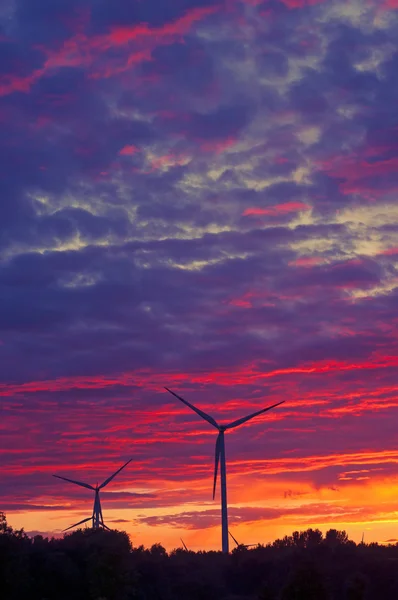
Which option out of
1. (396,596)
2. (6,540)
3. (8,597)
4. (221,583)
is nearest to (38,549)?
(6,540)

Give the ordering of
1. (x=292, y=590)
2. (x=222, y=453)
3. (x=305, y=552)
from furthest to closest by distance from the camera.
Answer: (x=305, y=552)
(x=222, y=453)
(x=292, y=590)

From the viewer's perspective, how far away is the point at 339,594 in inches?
6826

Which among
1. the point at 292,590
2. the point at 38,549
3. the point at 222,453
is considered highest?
the point at 222,453

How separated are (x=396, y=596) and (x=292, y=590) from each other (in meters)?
61.2

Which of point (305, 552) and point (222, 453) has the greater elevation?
point (222, 453)

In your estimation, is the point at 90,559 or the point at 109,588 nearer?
the point at 109,588

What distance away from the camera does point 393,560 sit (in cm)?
18888

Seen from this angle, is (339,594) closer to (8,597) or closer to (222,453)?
(222,453)

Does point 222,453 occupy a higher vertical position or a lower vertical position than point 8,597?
higher

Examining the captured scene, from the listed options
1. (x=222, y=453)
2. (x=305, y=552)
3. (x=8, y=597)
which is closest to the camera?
(x=8, y=597)

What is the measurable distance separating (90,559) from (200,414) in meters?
32.5

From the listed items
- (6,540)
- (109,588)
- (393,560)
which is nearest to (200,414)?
(109,588)

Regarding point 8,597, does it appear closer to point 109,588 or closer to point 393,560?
point 109,588

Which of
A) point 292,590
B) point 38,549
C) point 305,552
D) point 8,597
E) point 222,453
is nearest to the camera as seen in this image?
point 292,590
